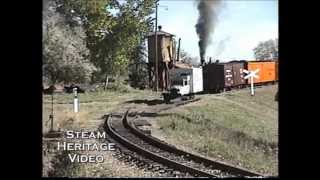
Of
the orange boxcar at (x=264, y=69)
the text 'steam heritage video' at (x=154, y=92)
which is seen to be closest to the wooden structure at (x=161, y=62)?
the text 'steam heritage video' at (x=154, y=92)

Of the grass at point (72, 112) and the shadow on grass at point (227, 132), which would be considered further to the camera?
the shadow on grass at point (227, 132)

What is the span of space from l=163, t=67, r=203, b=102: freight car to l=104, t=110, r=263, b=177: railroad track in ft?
2.33

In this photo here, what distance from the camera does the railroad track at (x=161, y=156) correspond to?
298 inches

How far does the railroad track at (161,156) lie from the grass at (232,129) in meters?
0.15

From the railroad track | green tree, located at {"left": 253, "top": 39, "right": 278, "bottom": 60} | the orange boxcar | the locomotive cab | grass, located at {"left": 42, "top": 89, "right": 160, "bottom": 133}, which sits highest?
green tree, located at {"left": 253, "top": 39, "right": 278, "bottom": 60}

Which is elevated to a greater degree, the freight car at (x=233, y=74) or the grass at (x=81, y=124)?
the freight car at (x=233, y=74)

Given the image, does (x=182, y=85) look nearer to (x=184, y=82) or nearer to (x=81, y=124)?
(x=184, y=82)

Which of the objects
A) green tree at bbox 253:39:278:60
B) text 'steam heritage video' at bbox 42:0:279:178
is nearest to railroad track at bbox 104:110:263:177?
text 'steam heritage video' at bbox 42:0:279:178

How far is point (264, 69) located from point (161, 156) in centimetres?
189

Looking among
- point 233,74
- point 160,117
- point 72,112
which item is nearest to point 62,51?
point 72,112

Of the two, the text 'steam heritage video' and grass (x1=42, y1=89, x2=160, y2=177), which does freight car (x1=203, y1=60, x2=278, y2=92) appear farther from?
grass (x1=42, y1=89, x2=160, y2=177)

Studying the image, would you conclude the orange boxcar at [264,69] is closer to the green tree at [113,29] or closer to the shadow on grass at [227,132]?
the shadow on grass at [227,132]

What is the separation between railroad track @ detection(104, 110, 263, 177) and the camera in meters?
7.56

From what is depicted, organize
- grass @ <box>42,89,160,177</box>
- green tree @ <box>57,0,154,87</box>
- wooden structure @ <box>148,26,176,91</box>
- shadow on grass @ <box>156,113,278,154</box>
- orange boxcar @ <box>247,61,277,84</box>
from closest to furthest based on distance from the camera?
orange boxcar @ <box>247,61,277,84</box>, grass @ <box>42,89,160,177</box>, shadow on grass @ <box>156,113,278,154</box>, green tree @ <box>57,0,154,87</box>, wooden structure @ <box>148,26,176,91</box>
